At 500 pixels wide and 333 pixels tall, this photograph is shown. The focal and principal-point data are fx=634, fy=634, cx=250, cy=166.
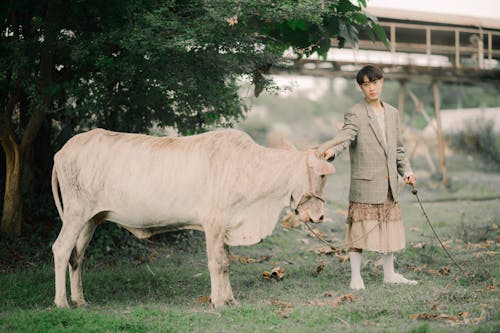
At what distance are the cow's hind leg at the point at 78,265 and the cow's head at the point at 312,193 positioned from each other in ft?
6.59

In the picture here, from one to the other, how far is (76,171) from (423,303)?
3373 mm

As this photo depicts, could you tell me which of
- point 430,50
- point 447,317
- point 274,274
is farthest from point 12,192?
point 430,50

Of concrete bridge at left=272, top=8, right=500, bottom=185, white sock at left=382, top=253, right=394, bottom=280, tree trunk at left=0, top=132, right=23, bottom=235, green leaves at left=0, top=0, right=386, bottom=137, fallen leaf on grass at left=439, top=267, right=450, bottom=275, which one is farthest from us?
concrete bridge at left=272, top=8, right=500, bottom=185

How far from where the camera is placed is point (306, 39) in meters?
7.75

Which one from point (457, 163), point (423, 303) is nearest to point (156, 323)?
point (423, 303)

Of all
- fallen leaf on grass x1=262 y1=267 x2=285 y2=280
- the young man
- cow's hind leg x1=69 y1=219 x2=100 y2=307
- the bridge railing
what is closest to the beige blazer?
the young man

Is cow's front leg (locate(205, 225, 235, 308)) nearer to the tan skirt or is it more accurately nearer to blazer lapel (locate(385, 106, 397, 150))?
the tan skirt

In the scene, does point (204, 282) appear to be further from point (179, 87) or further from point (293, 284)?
point (179, 87)

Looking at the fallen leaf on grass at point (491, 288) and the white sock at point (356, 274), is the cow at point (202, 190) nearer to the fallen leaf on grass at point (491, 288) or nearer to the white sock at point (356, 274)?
the white sock at point (356, 274)

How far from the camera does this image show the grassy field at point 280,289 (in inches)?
196

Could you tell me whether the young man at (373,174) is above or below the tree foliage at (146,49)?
below

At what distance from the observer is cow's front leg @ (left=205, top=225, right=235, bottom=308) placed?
221 inches

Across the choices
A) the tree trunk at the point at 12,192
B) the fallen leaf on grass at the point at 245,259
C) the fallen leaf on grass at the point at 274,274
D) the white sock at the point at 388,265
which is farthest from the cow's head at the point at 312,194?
the tree trunk at the point at 12,192

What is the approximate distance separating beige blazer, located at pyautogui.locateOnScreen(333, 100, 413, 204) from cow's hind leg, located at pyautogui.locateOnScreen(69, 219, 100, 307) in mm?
2637
